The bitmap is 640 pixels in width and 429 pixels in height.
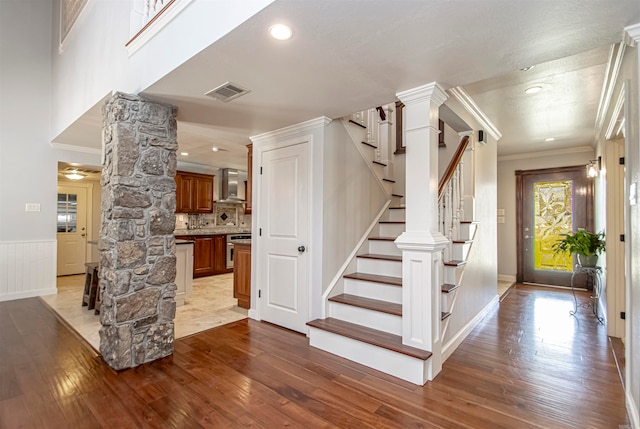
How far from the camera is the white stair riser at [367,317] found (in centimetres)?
268

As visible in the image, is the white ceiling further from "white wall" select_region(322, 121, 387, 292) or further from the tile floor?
the tile floor

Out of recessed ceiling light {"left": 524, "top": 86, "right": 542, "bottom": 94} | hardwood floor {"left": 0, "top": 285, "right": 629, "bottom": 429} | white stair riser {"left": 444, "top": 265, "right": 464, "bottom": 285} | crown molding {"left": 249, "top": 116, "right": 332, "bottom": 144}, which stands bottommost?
hardwood floor {"left": 0, "top": 285, "right": 629, "bottom": 429}

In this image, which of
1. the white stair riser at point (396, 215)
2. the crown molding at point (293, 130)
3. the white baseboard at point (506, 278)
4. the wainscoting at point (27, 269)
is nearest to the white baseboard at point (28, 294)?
the wainscoting at point (27, 269)

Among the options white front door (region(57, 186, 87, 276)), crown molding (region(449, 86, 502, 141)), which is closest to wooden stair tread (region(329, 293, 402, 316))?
crown molding (region(449, 86, 502, 141))

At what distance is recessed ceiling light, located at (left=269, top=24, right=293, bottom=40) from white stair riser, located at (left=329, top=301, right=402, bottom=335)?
223cm

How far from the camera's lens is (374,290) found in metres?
3.08

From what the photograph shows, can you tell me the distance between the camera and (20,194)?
4.70 metres

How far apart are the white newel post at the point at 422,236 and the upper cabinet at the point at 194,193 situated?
17.6 feet

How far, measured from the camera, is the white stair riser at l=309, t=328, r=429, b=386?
2318mm

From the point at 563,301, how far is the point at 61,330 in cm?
650

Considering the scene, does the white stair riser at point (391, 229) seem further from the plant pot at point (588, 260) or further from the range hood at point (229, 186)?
the range hood at point (229, 186)

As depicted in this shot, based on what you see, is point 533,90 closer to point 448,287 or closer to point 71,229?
point 448,287

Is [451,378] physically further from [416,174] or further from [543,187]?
[543,187]

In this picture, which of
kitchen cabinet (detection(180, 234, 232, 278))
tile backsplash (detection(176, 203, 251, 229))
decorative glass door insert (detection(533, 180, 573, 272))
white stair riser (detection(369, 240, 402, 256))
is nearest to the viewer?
white stair riser (detection(369, 240, 402, 256))
